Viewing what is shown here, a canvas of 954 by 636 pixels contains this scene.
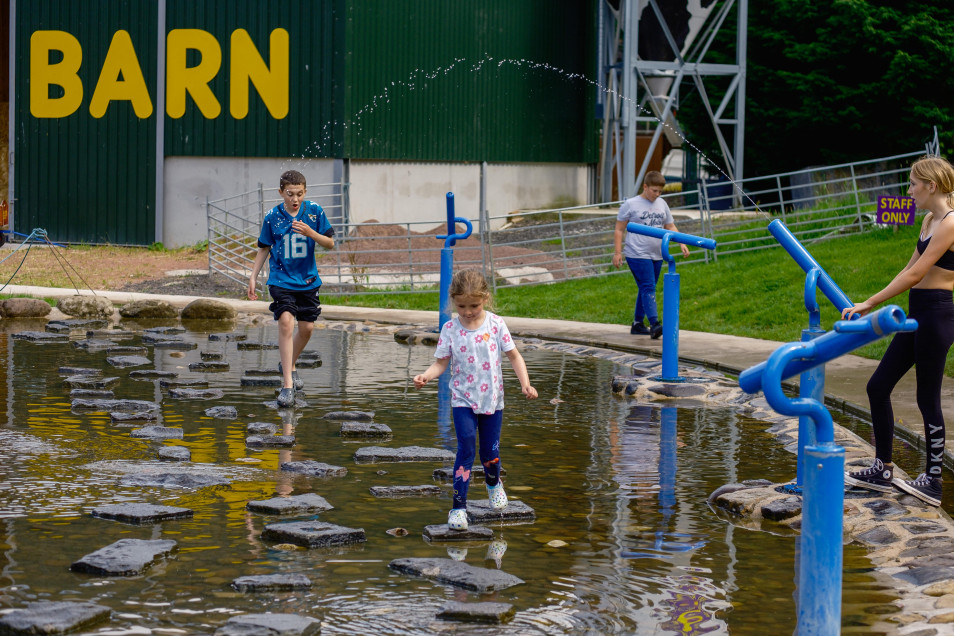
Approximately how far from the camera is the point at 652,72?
88.5 ft

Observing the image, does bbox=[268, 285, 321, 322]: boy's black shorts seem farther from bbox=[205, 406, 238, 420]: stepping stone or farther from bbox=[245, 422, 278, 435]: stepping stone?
bbox=[245, 422, 278, 435]: stepping stone

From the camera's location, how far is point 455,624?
15.0ft

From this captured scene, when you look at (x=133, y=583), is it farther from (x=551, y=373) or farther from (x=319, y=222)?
(x=551, y=373)

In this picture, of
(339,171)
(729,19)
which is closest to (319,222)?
(339,171)

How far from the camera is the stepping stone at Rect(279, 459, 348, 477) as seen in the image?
7090mm

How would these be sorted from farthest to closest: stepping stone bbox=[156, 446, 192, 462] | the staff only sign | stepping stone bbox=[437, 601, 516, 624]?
the staff only sign < stepping stone bbox=[156, 446, 192, 462] < stepping stone bbox=[437, 601, 516, 624]

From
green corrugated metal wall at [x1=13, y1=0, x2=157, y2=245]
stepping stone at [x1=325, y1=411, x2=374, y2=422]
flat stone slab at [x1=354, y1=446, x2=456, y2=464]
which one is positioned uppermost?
green corrugated metal wall at [x1=13, y1=0, x2=157, y2=245]

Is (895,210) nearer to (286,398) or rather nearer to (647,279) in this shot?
(647,279)

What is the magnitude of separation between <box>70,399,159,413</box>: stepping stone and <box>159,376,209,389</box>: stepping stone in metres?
0.88

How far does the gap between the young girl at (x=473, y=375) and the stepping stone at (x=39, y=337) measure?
8.24 m

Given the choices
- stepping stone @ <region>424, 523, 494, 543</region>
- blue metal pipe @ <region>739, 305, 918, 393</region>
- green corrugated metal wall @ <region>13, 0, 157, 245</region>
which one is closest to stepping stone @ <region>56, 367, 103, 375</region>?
stepping stone @ <region>424, 523, 494, 543</region>

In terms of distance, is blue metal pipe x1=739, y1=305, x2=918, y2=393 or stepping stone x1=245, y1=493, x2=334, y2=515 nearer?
blue metal pipe x1=739, y1=305, x2=918, y2=393

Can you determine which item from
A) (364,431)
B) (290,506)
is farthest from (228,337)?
(290,506)

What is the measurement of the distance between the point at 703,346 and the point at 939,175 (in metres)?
6.72
